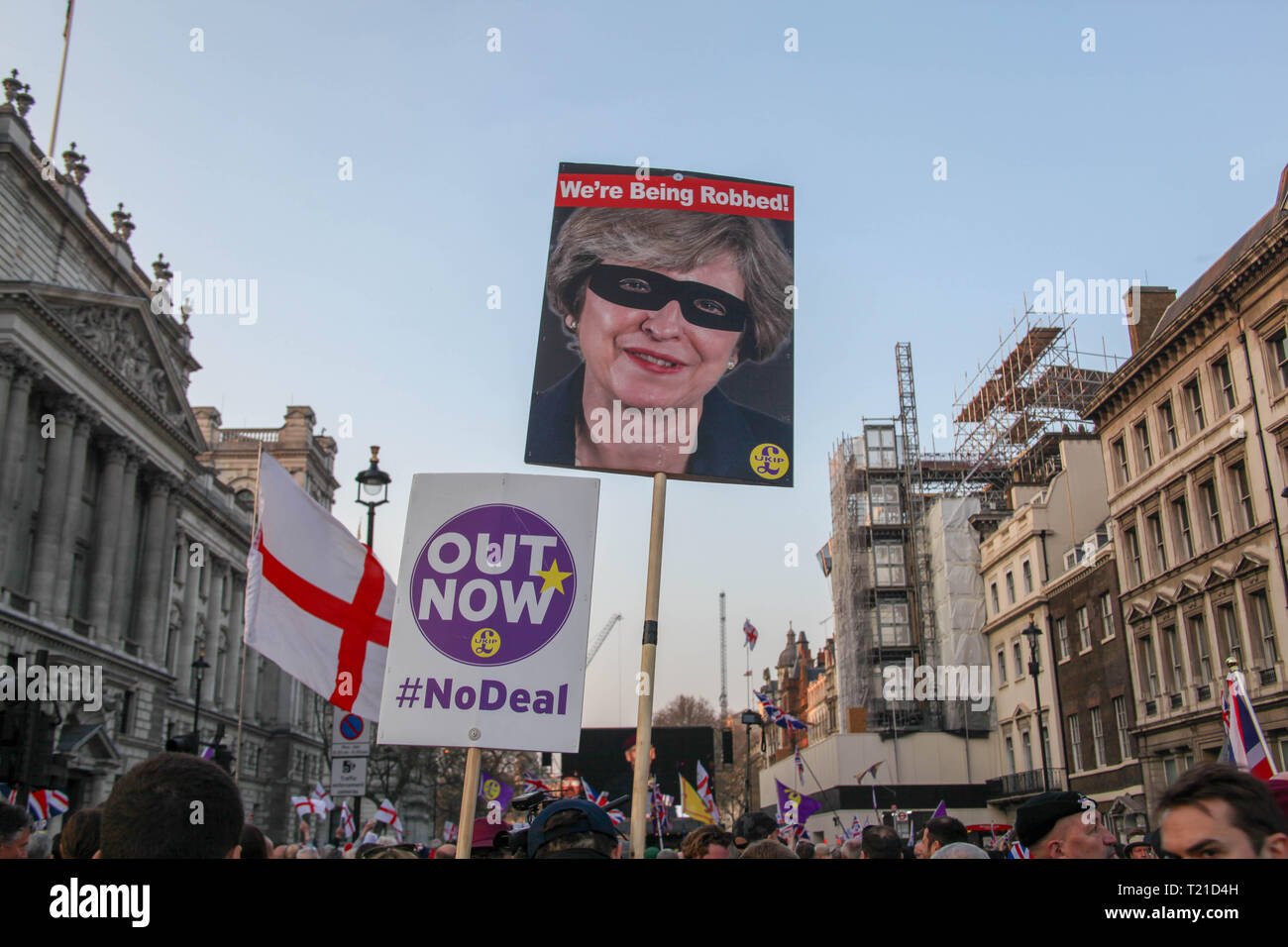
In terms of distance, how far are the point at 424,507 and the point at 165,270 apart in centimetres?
6119

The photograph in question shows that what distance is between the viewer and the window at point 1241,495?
3275 cm

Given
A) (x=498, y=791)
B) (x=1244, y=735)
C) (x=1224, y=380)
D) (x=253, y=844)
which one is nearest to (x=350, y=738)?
(x=253, y=844)

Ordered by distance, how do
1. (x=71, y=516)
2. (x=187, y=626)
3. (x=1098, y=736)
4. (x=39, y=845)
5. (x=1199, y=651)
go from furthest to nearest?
(x=187, y=626) < (x=71, y=516) < (x=1098, y=736) < (x=1199, y=651) < (x=39, y=845)

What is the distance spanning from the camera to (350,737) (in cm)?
1434

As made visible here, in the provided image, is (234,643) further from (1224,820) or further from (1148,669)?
(1224,820)

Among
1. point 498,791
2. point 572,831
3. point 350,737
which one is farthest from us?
point 498,791

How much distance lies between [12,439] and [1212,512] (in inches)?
1700

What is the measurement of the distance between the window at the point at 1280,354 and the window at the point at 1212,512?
5.15 metres

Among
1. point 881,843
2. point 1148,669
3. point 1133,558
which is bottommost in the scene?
point 881,843

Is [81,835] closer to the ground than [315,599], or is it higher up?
closer to the ground

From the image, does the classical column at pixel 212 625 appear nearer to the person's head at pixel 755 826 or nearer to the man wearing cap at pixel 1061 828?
the person's head at pixel 755 826

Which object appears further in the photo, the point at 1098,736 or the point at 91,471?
the point at 91,471
